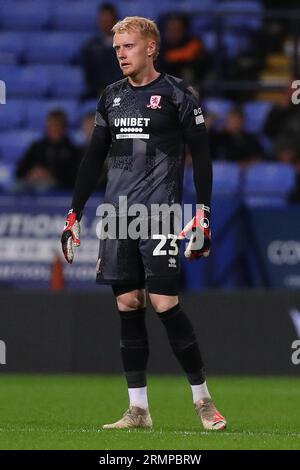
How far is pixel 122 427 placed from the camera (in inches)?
289

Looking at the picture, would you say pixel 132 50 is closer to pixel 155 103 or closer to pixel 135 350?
pixel 155 103

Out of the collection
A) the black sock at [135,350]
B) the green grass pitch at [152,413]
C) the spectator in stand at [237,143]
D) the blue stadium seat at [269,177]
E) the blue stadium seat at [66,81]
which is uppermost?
the blue stadium seat at [66,81]

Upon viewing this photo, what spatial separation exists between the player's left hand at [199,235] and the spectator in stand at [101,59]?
7.42 m

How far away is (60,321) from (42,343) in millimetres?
252

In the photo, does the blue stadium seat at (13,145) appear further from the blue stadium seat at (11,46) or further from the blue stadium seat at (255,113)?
the blue stadium seat at (255,113)

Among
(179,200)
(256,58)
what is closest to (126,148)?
(179,200)

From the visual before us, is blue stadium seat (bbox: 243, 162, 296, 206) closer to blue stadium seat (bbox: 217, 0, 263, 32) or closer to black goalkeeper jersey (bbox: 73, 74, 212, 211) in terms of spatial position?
blue stadium seat (bbox: 217, 0, 263, 32)

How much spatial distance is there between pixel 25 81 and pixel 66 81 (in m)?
0.57

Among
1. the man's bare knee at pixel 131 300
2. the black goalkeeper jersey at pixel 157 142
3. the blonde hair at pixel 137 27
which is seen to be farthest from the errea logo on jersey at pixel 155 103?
the man's bare knee at pixel 131 300

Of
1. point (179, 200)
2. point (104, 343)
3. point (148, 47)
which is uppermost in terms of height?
point (148, 47)

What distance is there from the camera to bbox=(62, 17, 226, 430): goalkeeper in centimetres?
724

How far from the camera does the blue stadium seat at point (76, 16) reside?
1820 cm
